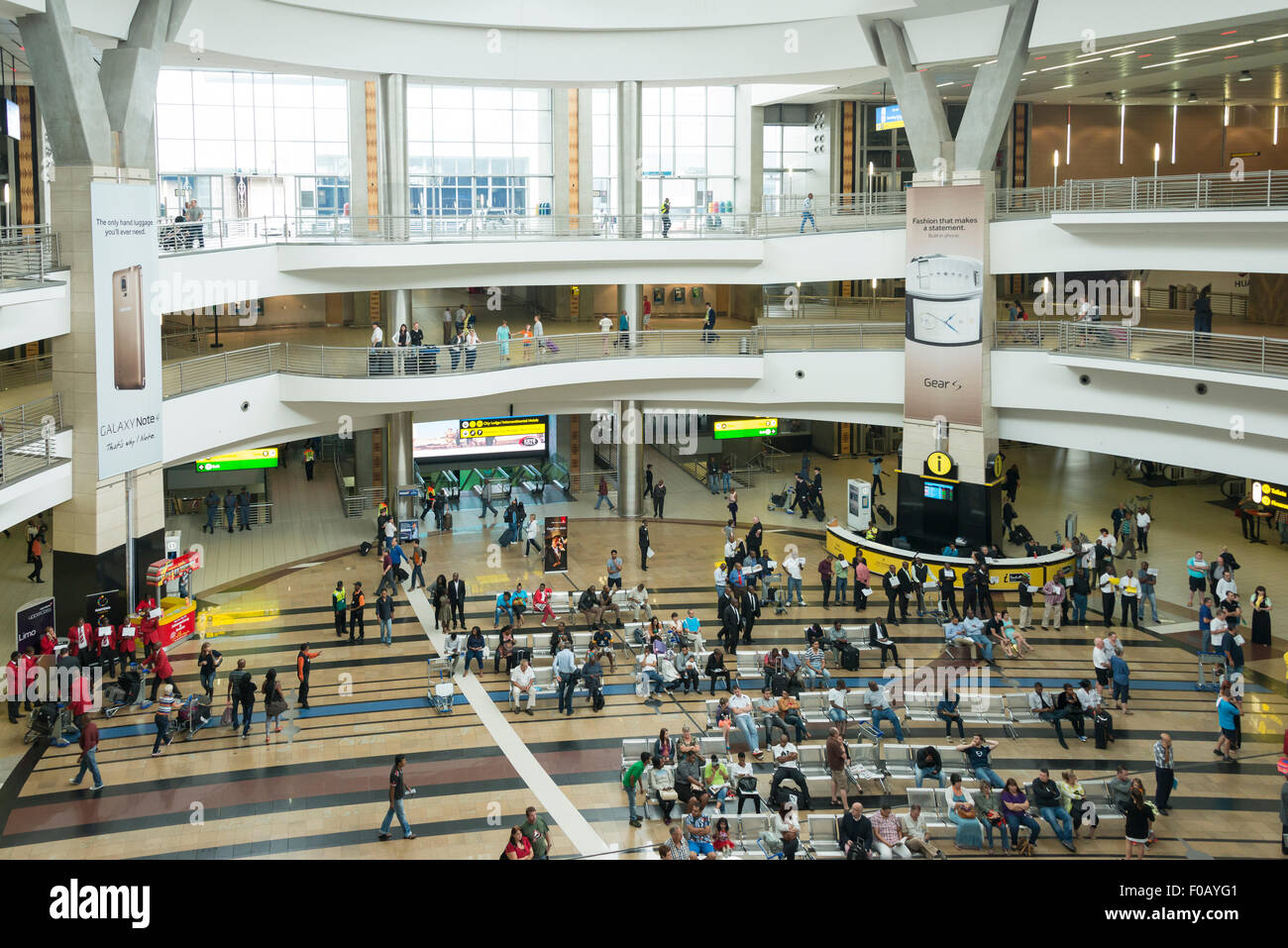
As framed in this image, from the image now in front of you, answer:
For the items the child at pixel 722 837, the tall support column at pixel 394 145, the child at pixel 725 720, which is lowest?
the child at pixel 722 837

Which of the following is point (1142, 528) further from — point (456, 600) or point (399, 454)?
point (399, 454)

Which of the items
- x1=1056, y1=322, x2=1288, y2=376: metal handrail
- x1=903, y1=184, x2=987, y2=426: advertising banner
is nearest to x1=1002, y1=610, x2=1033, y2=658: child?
x1=1056, y1=322, x2=1288, y2=376: metal handrail

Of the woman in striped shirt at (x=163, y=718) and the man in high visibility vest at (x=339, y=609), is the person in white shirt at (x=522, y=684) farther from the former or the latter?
the woman in striped shirt at (x=163, y=718)

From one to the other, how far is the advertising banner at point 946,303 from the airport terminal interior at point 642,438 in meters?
0.10

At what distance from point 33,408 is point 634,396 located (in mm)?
15743

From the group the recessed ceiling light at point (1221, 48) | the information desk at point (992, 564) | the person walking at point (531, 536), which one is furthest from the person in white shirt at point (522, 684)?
the recessed ceiling light at point (1221, 48)

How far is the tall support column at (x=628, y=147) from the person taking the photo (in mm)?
31547

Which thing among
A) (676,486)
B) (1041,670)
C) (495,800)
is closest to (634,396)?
(676,486)

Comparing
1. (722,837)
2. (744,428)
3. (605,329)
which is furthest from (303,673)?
(744,428)

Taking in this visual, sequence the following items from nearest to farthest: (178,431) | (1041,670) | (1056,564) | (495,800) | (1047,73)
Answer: (495,800) < (1041,670) < (178,431) < (1056,564) < (1047,73)

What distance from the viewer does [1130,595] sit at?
23250 millimetres

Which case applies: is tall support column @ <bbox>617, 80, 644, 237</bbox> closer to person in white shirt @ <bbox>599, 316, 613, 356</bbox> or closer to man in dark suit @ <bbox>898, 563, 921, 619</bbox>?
person in white shirt @ <bbox>599, 316, 613, 356</bbox>
